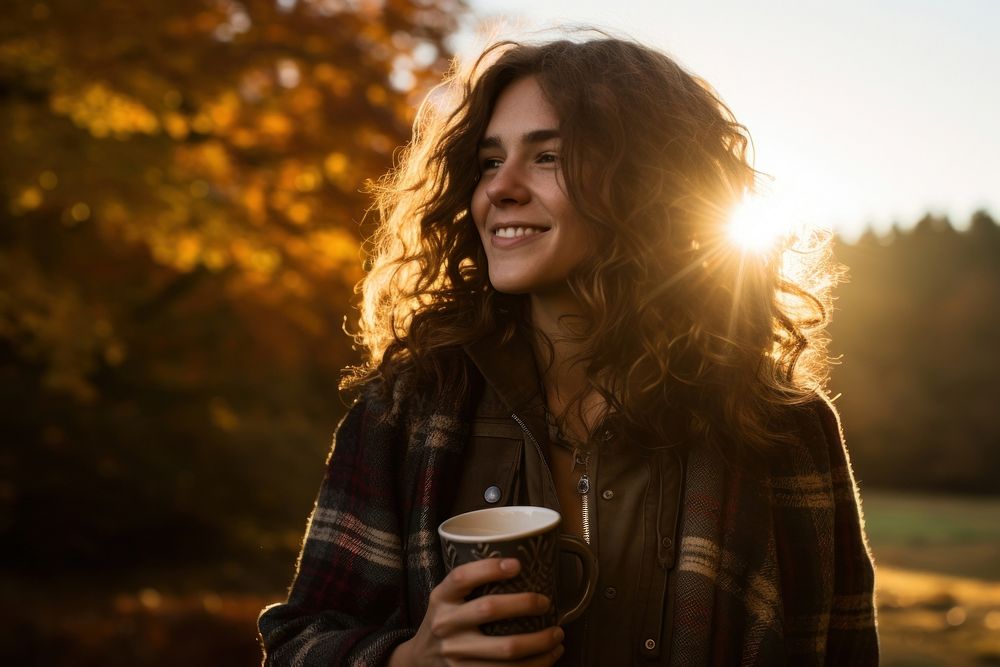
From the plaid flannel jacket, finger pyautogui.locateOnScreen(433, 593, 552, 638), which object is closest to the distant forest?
the plaid flannel jacket

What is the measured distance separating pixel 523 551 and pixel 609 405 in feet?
2.06

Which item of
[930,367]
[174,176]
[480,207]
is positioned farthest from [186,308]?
[930,367]

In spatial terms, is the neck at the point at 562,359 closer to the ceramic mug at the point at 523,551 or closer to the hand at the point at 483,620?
the ceramic mug at the point at 523,551

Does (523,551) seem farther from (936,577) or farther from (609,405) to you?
(936,577)

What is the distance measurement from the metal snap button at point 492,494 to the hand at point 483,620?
1.30 ft

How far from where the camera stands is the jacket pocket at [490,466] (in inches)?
78.7

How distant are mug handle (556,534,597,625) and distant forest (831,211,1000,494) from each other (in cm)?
2452

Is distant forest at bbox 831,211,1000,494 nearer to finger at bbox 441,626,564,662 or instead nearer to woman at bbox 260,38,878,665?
woman at bbox 260,38,878,665

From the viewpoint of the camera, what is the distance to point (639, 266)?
2.17 m

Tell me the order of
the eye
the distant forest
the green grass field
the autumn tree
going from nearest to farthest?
the eye
the autumn tree
the green grass field
the distant forest

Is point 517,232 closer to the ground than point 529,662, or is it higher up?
higher up

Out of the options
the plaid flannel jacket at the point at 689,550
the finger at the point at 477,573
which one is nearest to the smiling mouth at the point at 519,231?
the plaid flannel jacket at the point at 689,550

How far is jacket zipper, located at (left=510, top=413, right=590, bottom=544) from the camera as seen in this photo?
193cm

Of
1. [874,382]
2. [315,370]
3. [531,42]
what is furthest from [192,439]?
[874,382]
